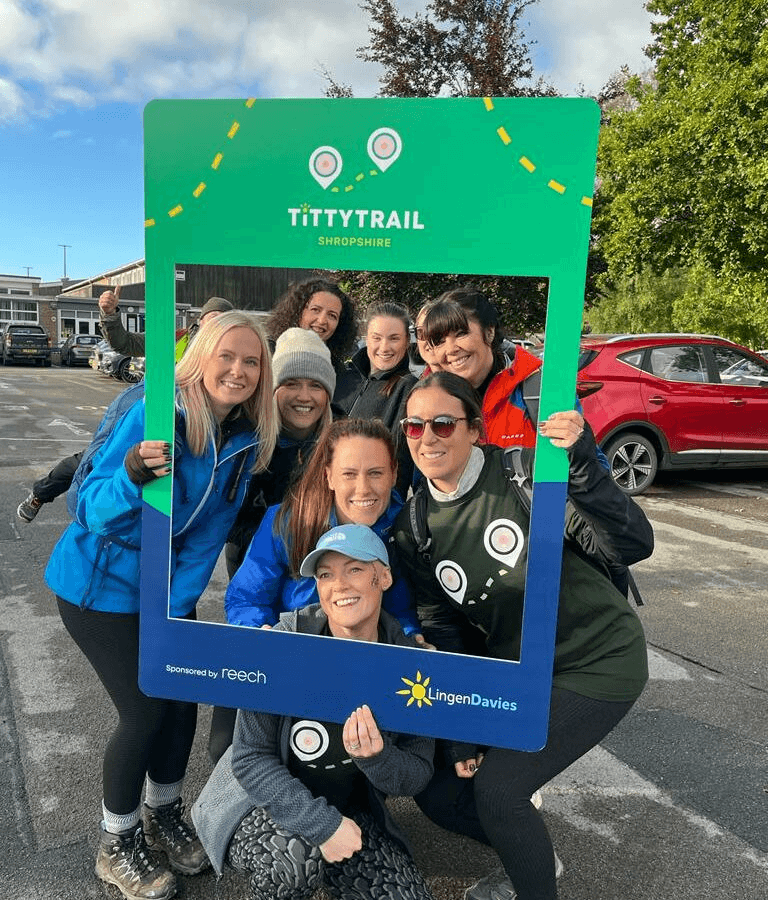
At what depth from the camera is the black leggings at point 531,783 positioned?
2.03 meters

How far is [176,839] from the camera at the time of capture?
2.51m

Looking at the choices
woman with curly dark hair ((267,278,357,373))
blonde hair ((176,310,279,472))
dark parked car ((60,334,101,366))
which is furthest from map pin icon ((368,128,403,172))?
dark parked car ((60,334,101,366))

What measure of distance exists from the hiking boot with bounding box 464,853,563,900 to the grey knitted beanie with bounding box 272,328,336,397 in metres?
1.58

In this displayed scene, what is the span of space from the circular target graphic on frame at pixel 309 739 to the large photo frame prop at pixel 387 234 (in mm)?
212

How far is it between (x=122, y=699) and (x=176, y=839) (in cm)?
60

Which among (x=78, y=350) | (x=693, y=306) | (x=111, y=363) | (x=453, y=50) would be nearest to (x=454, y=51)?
(x=453, y=50)

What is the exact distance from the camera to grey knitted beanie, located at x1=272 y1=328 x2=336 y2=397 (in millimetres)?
2014

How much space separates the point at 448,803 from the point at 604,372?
22.5ft

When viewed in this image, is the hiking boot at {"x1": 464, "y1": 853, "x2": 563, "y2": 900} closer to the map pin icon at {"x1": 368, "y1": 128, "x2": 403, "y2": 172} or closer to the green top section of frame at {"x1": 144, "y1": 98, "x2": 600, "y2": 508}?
the green top section of frame at {"x1": 144, "y1": 98, "x2": 600, "y2": 508}

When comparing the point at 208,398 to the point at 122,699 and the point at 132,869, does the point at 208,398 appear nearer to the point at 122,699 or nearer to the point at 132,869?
the point at 122,699

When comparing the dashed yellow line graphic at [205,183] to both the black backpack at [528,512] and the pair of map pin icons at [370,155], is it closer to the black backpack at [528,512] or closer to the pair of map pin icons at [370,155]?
the pair of map pin icons at [370,155]

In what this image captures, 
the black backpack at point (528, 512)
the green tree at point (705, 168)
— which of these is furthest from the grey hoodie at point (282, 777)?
the green tree at point (705, 168)

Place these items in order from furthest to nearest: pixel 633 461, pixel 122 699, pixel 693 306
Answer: pixel 693 306, pixel 633 461, pixel 122 699

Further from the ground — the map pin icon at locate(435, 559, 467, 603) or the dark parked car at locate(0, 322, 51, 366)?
the map pin icon at locate(435, 559, 467, 603)
